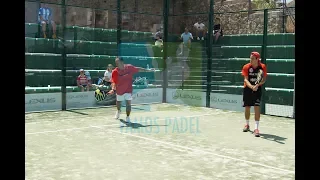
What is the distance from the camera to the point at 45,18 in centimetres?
1470

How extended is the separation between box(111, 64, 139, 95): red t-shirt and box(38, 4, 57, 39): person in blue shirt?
4068mm

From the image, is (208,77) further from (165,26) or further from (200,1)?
(200,1)

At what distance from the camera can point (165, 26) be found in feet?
54.5

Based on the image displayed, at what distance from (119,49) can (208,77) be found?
3.57m

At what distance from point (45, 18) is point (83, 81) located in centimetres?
269

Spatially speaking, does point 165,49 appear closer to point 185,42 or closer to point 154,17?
point 185,42

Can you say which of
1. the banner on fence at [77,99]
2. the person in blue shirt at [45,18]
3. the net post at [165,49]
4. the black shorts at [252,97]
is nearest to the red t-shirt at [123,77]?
the black shorts at [252,97]

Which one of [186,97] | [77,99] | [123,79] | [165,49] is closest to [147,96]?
[186,97]

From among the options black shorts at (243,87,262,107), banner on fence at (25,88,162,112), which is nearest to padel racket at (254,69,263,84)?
black shorts at (243,87,262,107)

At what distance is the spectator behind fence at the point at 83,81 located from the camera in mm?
14424

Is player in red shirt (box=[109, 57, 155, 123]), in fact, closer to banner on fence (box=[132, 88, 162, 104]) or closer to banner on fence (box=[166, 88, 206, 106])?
banner on fence (box=[132, 88, 162, 104])

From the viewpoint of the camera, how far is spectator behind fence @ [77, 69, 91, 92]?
47.3 feet
